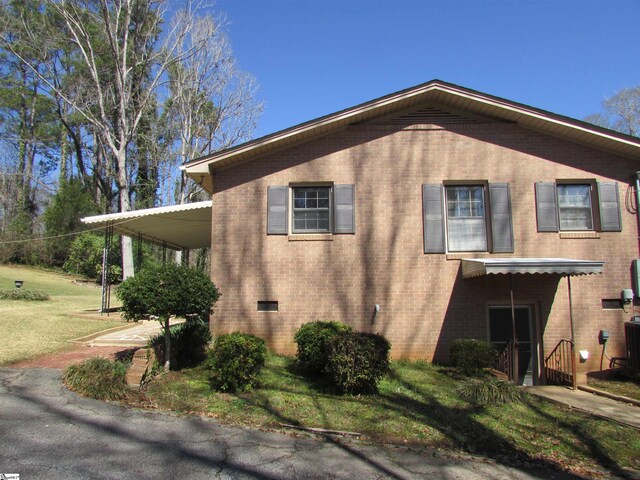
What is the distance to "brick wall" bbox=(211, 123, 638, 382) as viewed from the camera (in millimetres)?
10602

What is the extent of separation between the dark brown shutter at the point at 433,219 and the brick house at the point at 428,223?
34 mm

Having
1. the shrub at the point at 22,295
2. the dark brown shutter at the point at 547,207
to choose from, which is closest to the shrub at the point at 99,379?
the dark brown shutter at the point at 547,207

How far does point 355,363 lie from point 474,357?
3.07 meters

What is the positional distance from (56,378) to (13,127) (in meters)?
37.7

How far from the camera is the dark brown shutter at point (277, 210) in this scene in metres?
10.8

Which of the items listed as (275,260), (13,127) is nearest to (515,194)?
(275,260)

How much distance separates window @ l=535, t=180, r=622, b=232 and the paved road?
7.12 meters

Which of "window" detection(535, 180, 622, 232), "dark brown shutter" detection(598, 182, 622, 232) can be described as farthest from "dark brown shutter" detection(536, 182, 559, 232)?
"dark brown shutter" detection(598, 182, 622, 232)

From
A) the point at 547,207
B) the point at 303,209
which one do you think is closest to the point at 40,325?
the point at 303,209

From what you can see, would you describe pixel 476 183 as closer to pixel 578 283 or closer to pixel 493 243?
pixel 493 243

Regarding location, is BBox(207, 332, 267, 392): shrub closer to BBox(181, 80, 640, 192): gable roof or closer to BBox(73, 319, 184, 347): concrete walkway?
BBox(73, 319, 184, 347): concrete walkway

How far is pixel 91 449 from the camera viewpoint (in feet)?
16.3

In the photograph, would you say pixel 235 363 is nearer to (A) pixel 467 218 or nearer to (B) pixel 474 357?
(B) pixel 474 357

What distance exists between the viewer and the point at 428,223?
10.8 m
